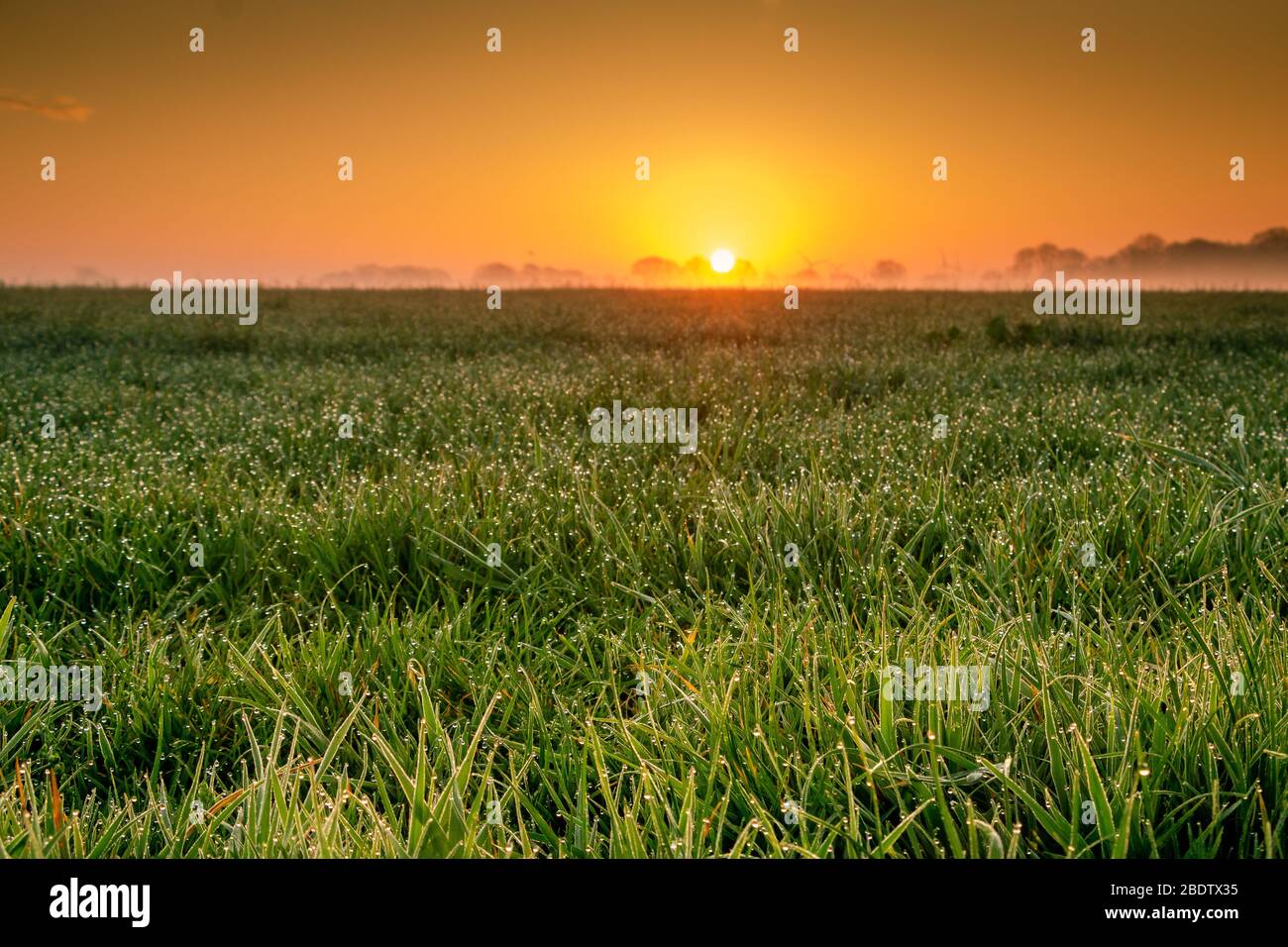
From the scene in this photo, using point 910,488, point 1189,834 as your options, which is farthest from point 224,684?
point 910,488

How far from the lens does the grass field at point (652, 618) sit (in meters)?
1.76

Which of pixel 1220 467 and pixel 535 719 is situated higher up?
pixel 1220 467

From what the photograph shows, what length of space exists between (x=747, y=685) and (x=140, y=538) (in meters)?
2.75

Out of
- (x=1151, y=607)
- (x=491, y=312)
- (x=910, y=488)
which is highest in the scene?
(x=491, y=312)

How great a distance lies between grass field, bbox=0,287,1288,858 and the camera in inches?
69.2

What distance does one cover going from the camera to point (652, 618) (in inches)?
120

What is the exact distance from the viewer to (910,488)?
12.8ft

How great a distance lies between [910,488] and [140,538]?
11.1 ft

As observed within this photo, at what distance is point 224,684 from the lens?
8.23 ft
